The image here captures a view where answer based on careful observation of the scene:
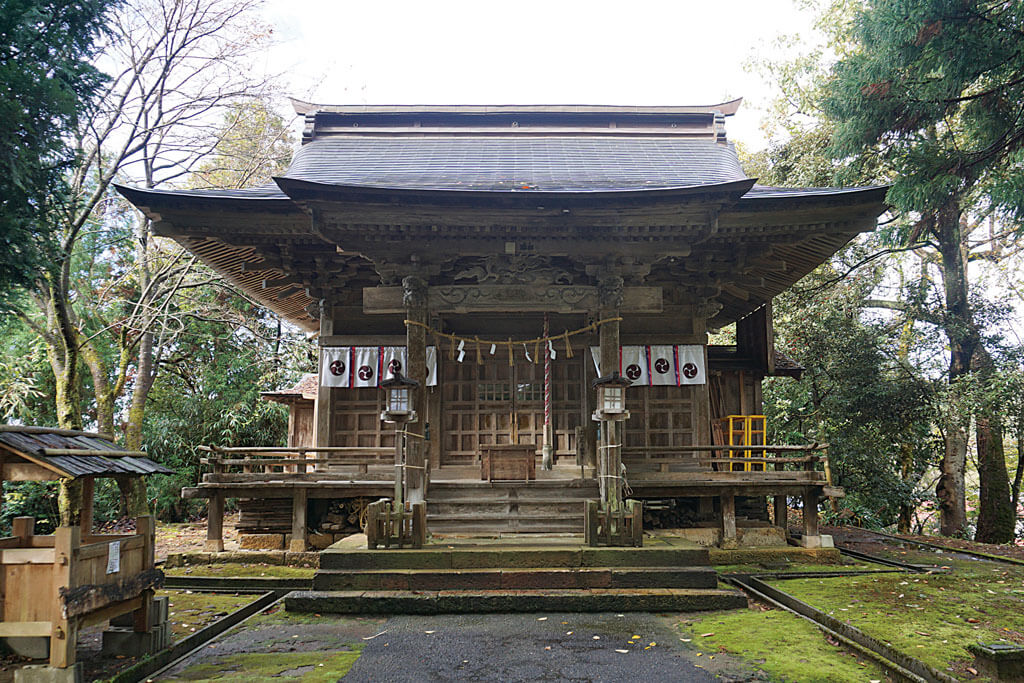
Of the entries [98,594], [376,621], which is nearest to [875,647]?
[376,621]

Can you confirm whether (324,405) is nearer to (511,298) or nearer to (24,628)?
(511,298)

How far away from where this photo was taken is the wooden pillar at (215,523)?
418 inches

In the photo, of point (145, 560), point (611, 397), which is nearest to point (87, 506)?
point (145, 560)

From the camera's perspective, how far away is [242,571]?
10.0 m

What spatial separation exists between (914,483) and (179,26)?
64.9ft

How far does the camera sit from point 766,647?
6066 millimetres

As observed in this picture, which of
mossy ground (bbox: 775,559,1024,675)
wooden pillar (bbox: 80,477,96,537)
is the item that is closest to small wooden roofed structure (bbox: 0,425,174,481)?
wooden pillar (bbox: 80,477,96,537)

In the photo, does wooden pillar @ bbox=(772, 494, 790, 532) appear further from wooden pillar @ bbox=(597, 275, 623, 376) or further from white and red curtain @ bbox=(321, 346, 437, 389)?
white and red curtain @ bbox=(321, 346, 437, 389)

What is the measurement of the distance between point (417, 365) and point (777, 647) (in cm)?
573

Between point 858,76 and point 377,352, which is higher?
point 858,76

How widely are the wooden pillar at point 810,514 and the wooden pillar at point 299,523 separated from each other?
26.9 ft

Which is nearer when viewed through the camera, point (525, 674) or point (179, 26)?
point (525, 674)

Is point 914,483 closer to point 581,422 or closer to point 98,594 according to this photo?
point 581,422

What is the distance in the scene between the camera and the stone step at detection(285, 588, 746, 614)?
7.38 m
